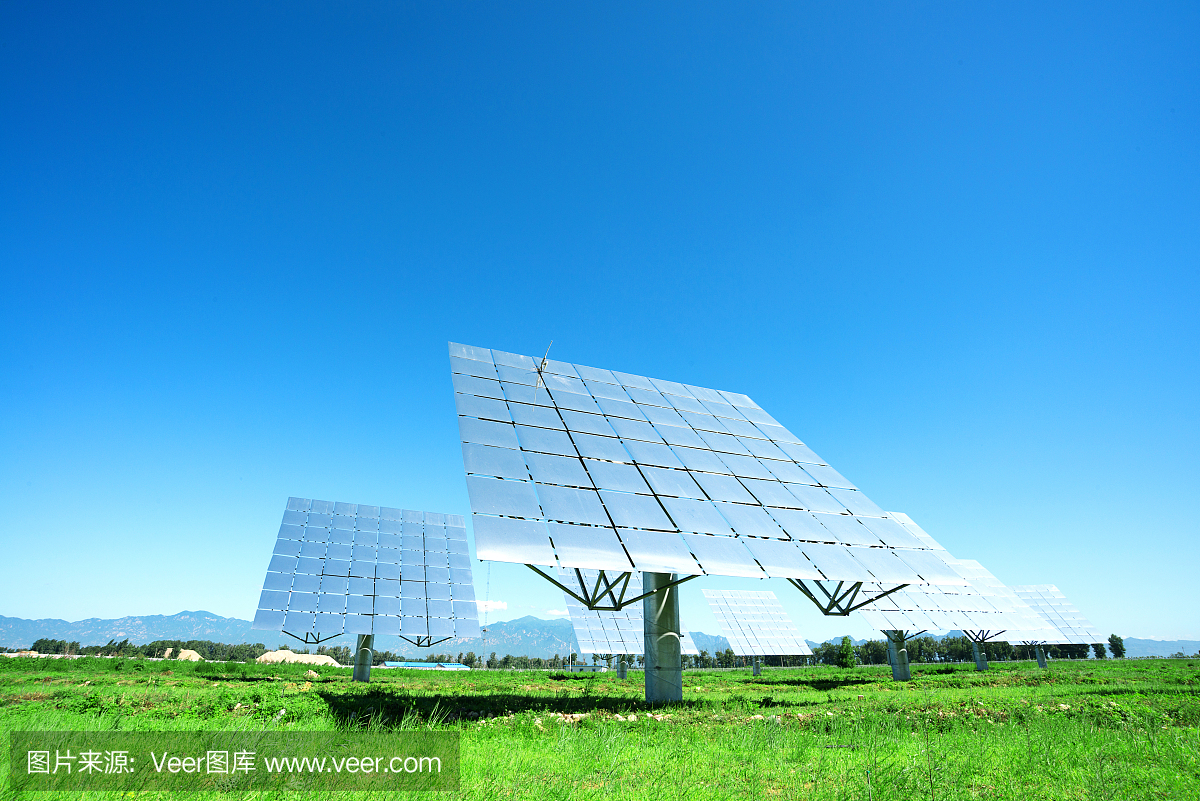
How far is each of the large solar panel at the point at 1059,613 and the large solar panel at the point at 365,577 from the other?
44.9 meters

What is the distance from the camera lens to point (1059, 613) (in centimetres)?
4831

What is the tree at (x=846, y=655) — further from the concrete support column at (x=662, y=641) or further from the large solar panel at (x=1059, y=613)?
the concrete support column at (x=662, y=641)

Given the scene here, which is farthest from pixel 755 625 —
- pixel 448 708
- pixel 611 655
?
pixel 448 708

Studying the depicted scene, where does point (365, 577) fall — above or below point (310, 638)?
above

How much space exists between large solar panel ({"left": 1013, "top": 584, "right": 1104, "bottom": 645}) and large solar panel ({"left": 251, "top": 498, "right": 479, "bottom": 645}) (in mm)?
44870

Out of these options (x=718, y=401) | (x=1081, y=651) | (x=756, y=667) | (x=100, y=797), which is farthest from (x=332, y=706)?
(x=1081, y=651)

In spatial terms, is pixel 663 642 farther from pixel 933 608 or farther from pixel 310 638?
pixel 933 608

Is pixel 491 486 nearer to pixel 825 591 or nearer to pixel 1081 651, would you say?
pixel 825 591

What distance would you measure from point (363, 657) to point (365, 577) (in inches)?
128

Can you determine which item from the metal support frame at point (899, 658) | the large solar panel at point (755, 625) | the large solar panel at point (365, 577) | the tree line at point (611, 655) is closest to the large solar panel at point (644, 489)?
the tree line at point (611, 655)

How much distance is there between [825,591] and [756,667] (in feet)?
107

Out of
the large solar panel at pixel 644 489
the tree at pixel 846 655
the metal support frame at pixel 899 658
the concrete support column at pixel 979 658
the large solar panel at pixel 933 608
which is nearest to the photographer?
the large solar panel at pixel 644 489

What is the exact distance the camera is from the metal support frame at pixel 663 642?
1366 centimetres

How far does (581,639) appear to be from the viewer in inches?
1438
